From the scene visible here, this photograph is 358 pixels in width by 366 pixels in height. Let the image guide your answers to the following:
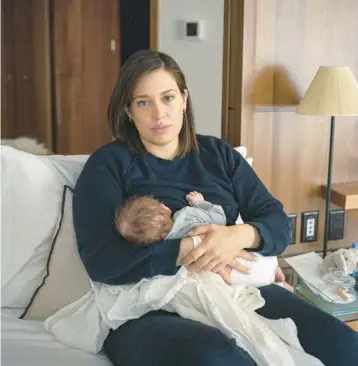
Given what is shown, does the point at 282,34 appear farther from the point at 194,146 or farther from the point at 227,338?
the point at 227,338

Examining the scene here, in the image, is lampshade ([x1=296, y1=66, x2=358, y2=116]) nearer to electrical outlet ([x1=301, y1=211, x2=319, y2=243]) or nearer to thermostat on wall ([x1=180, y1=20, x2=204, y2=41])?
electrical outlet ([x1=301, y1=211, x2=319, y2=243])

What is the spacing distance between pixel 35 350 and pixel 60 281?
224 millimetres

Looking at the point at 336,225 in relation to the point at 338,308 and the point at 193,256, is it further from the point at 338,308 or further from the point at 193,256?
the point at 193,256

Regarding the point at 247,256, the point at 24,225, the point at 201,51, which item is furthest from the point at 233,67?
the point at 24,225

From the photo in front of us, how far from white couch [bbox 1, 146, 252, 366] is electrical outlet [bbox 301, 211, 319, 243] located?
3.48 ft

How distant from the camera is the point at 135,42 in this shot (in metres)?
3.66

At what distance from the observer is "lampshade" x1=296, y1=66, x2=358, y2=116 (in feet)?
6.35

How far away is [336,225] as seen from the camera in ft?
7.63

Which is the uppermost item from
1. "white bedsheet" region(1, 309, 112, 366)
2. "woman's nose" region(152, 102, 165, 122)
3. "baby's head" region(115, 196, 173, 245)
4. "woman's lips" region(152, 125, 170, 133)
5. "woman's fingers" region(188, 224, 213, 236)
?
"woman's nose" region(152, 102, 165, 122)

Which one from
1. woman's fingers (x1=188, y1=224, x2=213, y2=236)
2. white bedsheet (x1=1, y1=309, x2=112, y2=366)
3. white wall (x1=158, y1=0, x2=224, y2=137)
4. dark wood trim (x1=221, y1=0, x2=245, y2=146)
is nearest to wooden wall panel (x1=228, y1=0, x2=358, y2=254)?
dark wood trim (x1=221, y1=0, x2=245, y2=146)

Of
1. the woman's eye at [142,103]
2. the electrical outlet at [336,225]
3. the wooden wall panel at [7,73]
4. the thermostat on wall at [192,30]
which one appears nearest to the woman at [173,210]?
the woman's eye at [142,103]

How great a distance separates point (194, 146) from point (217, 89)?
3.01 ft

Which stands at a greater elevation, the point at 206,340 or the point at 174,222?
the point at 174,222

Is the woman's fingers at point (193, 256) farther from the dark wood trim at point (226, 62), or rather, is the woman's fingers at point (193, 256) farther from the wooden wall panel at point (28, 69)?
the wooden wall panel at point (28, 69)
